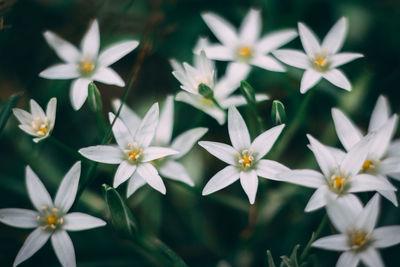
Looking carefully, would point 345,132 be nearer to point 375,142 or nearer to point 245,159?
point 375,142

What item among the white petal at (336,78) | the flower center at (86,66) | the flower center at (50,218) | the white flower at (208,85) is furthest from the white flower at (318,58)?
the flower center at (50,218)

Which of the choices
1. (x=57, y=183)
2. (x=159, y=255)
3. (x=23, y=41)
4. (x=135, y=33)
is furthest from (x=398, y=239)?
(x=23, y=41)

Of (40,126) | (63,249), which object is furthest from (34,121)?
(63,249)

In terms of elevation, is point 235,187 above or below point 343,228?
above

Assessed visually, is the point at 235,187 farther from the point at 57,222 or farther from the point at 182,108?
the point at 57,222

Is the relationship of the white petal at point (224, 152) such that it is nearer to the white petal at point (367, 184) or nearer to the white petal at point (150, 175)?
the white petal at point (150, 175)

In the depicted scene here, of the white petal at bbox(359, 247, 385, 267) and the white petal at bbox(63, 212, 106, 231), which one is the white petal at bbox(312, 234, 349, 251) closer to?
the white petal at bbox(359, 247, 385, 267)

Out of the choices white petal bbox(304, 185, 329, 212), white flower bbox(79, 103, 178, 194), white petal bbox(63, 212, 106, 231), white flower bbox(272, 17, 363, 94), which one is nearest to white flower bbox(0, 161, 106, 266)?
white petal bbox(63, 212, 106, 231)
